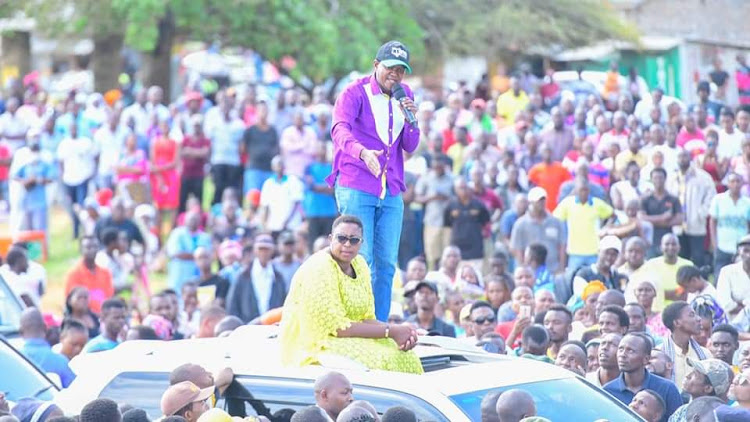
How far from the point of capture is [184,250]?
19078 millimetres

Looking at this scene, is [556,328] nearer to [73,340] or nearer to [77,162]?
[73,340]

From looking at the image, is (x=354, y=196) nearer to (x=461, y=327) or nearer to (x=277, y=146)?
(x=461, y=327)

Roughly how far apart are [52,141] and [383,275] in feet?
49.2

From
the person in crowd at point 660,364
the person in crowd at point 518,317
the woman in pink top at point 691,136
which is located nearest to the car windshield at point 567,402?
the person in crowd at point 660,364

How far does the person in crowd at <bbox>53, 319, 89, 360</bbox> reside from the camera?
12766 mm

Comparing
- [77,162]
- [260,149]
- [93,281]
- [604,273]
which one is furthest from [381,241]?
[77,162]

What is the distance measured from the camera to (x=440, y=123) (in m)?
22.5

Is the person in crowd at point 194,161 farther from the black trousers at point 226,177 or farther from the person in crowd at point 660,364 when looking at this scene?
the person in crowd at point 660,364

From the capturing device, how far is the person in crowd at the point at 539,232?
17.9 meters

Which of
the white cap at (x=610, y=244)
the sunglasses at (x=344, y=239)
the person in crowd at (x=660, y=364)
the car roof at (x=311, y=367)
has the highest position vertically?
the sunglasses at (x=344, y=239)

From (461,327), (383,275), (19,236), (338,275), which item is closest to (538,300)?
(461,327)

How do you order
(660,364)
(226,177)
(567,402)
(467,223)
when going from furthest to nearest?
(226,177), (467,223), (660,364), (567,402)

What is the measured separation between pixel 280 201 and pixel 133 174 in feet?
9.98

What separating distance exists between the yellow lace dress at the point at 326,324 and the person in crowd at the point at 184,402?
0.63m
